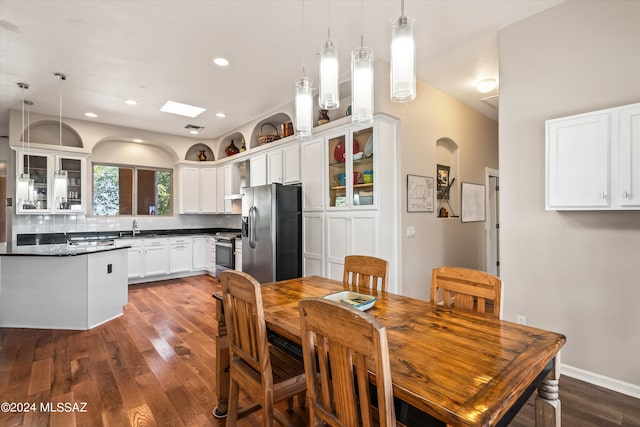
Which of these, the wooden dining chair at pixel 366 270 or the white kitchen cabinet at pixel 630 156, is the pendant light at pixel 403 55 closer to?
the wooden dining chair at pixel 366 270

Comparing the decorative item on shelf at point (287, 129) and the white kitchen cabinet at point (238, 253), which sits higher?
the decorative item on shelf at point (287, 129)

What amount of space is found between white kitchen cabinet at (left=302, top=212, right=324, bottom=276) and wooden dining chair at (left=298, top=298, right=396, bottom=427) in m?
2.80

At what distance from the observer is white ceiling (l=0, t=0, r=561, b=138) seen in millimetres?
2469

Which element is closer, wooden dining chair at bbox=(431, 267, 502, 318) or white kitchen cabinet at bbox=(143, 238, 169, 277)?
wooden dining chair at bbox=(431, 267, 502, 318)

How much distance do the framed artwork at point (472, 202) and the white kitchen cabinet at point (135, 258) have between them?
554 centimetres

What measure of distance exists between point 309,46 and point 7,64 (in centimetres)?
330

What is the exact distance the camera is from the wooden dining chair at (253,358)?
1.42 meters

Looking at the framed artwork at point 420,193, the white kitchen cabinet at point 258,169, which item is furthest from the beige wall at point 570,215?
the white kitchen cabinet at point 258,169

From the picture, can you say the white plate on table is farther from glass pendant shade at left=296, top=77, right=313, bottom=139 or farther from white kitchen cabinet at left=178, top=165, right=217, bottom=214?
white kitchen cabinet at left=178, top=165, right=217, bottom=214

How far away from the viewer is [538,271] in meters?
2.63

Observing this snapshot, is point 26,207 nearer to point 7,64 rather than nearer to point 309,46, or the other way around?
point 7,64

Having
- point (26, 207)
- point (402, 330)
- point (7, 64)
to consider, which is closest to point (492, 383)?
point (402, 330)

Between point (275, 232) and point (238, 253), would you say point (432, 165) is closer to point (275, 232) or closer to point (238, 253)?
point (275, 232)

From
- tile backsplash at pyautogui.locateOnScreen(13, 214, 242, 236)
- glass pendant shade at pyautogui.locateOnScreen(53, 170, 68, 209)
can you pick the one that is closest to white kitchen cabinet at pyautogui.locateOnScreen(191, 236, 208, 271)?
tile backsplash at pyautogui.locateOnScreen(13, 214, 242, 236)
